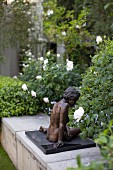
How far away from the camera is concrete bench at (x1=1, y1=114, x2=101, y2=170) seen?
314cm

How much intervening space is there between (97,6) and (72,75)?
13.0 feet

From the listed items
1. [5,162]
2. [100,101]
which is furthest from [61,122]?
[5,162]

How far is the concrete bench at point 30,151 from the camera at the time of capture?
3.14 m

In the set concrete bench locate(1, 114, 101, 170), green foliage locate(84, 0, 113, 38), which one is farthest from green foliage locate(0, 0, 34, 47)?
concrete bench locate(1, 114, 101, 170)

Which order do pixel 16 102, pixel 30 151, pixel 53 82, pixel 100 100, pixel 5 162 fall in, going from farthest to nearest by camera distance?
A: pixel 53 82 < pixel 16 102 < pixel 5 162 < pixel 30 151 < pixel 100 100

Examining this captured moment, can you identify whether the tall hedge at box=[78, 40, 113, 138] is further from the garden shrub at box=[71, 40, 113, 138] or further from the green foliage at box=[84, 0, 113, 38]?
the green foliage at box=[84, 0, 113, 38]

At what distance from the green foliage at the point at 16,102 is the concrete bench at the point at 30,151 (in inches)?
6.0

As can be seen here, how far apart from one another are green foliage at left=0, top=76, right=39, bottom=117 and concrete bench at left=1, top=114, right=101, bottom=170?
6.0 inches

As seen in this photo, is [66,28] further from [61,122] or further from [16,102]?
[61,122]

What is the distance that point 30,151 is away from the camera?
3645 mm

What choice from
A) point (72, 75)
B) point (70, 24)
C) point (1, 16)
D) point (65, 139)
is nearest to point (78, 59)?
point (70, 24)

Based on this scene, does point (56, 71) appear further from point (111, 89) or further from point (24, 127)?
point (111, 89)

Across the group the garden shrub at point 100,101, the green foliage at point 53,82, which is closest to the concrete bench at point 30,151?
the garden shrub at point 100,101

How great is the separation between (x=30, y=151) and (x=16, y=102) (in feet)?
6.58
